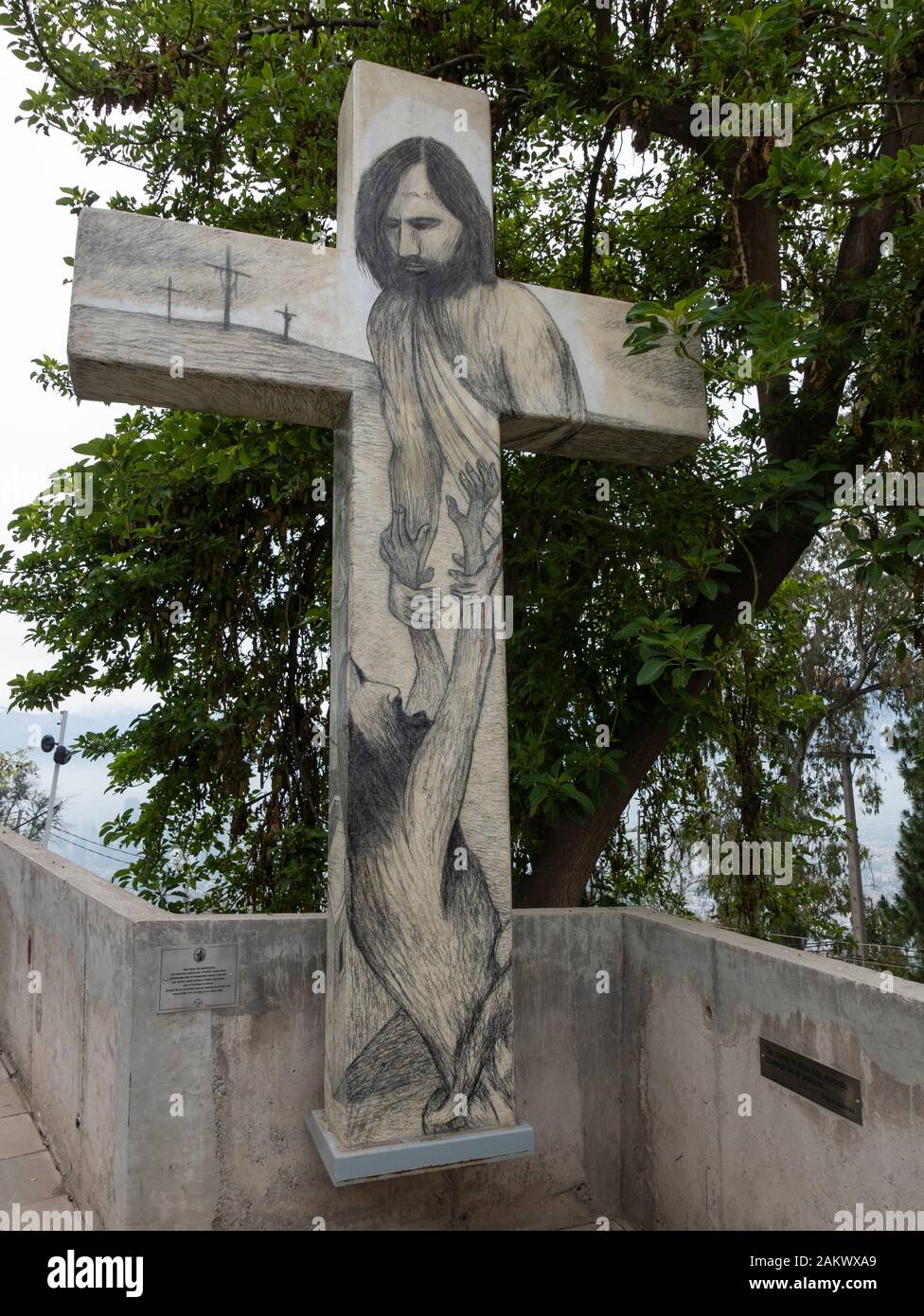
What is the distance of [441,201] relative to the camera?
10.6ft

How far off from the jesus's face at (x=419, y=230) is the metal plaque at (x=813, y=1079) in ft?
8.90

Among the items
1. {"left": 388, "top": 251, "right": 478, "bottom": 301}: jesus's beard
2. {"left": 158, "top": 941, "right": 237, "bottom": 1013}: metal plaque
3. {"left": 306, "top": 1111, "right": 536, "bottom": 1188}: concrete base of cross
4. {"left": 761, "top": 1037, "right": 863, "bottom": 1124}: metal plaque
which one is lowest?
{"left": 306, "top": 1111, "right": 536, "bottom": 1188}: concrete base of cross

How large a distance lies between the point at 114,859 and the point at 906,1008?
4.96 meters

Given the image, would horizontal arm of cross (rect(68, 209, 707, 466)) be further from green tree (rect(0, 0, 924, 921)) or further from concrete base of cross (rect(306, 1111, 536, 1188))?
concrete base of cross (rect(306, 1111, 536, 1188))

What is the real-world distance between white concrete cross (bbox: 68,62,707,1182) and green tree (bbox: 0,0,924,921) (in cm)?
70

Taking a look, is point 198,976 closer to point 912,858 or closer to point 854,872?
point 854,872

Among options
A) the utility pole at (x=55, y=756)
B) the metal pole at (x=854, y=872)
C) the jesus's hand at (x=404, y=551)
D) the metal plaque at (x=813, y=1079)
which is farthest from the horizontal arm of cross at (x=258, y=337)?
the metal pole at (x=854, y=872)

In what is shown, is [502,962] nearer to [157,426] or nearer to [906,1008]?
[906,1008]

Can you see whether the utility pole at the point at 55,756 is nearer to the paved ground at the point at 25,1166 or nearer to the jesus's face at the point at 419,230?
the paved ground at the point at 25,1166

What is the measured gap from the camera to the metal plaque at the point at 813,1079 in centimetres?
262

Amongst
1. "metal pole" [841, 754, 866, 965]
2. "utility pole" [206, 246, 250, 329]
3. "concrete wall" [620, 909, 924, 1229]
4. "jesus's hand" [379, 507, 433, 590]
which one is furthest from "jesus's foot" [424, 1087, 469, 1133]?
"metal pole" [841, 754, 866, 965]

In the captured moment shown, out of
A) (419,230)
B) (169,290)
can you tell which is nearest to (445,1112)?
(169,290)

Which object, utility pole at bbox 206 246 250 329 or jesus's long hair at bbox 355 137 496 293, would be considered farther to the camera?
jesus's long hair at bbox 355 137 496 293

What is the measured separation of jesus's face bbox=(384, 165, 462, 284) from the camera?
10.3ft
